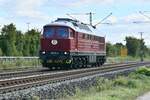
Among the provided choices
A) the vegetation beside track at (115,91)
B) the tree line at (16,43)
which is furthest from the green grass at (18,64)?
the vegetation beside track at (115,91)

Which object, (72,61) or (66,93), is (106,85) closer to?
(66,93)

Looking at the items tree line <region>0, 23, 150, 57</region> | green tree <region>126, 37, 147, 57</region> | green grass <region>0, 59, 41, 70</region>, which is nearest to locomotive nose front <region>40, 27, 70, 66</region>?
green grass <region>0, 59, 41, 70</region>

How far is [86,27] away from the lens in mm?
47562

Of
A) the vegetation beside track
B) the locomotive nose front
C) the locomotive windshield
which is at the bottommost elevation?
the vegetation beside track

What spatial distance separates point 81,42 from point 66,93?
22170 millimetres

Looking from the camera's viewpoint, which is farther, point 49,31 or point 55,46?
point 49,31

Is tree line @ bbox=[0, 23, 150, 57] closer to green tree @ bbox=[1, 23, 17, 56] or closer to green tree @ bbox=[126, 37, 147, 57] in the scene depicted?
green tree @ bbox=[1, 23, 17, 56]

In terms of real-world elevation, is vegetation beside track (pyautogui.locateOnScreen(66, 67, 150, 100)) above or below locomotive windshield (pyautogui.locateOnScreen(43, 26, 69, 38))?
below

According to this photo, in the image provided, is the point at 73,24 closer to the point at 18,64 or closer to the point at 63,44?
the point at 63,44

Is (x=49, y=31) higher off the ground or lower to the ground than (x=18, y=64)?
higher

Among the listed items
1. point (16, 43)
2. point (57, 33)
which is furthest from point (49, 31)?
point (16, 43)

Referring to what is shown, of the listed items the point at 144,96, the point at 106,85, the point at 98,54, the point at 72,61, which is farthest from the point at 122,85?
the point at 98,54

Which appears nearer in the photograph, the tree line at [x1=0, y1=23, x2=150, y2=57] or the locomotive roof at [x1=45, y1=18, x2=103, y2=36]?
the locomotive roof at [x1=45, y1=18, x2=103, y2=36]

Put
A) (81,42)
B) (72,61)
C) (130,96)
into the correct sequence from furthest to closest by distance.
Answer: (81,42) < (72,61) < (130,96)
